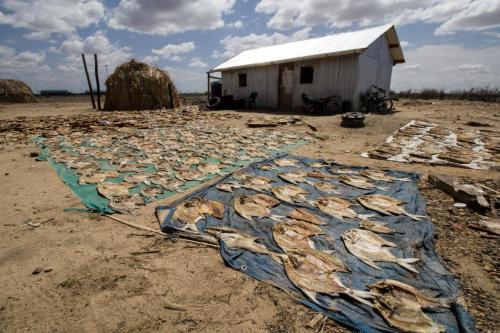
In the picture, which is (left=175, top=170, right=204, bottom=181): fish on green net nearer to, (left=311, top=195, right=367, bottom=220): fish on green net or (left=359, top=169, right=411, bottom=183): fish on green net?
(left=311, top=195, right=367, bottom=220): fish on green net

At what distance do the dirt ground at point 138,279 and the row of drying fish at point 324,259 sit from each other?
8.8 inches

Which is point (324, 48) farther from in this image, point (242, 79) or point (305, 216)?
point (305, 216)

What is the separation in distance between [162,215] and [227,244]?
0.99m

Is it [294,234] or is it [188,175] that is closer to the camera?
[294,234]

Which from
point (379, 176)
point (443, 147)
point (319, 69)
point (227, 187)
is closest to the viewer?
point (227, 187)

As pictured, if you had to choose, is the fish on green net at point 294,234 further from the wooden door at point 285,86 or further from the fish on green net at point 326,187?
the wooden door at point 285,86

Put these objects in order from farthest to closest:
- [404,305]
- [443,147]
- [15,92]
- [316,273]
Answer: [15,92] < [443,147] < [316,273] < [404,305]

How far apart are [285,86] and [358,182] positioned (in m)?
11.7

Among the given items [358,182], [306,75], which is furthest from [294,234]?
[306,75]

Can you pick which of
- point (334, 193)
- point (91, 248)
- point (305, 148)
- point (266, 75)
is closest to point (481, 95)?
point (266, 75)

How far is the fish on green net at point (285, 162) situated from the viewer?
15.9 ft

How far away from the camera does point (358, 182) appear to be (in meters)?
3.92

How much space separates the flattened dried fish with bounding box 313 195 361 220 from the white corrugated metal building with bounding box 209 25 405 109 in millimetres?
10383

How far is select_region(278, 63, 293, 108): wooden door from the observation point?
14.3m
